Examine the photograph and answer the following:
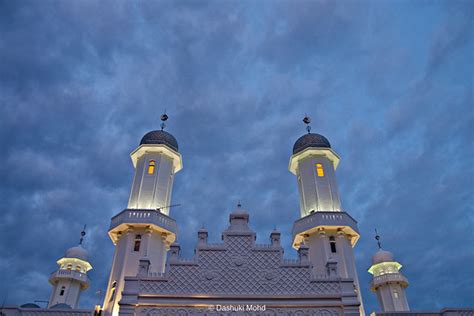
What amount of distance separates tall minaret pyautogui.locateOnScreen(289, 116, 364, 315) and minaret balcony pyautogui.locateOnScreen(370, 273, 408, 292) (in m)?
12.1

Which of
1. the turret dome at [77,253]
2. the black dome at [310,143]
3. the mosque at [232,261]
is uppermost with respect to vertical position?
the black dome at [310,143]

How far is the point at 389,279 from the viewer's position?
42562 millimetres

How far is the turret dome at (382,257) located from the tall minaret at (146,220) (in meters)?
24.9

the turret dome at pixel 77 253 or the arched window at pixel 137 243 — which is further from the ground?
the turret dome at pixel 77 253

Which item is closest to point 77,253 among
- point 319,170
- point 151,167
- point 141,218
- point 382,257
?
point 151,167

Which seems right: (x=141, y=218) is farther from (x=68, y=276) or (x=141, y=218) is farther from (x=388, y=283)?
(x=388, y=283)

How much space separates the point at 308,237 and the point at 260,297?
30.6 feet

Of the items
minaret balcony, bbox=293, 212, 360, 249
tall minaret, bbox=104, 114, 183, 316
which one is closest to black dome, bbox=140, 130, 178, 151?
tall minaret, bbox=104, 114, 183, 316

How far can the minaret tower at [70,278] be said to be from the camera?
→ 45.7 meters

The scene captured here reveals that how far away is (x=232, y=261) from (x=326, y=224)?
941 centimetres

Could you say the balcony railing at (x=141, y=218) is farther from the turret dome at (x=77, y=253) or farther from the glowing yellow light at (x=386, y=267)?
the glowing yellow light at (x=386, y=267)

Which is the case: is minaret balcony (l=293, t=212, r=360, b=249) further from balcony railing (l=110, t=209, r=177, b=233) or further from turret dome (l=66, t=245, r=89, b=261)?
turret dome (l=66, t=245, r=89, b=261)

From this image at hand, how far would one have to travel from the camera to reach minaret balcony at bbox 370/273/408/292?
42.5 m

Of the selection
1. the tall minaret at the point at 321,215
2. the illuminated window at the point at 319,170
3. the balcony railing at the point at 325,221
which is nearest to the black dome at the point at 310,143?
the tall minaret at the point at 321,215
